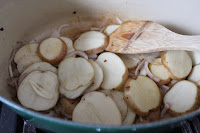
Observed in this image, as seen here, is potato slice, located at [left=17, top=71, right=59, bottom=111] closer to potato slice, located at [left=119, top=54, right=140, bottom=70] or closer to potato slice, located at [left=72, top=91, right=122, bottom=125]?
potato slice, located at [left=72, top=91, right=122, bottom=125]

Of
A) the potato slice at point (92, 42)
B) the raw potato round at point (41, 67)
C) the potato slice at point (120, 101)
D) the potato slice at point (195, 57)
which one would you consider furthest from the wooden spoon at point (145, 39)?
the raw potato round at point (41, 67)

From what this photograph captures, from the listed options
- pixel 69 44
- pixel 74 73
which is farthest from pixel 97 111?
pixel 69 44

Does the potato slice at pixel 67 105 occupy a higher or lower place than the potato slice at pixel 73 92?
lower

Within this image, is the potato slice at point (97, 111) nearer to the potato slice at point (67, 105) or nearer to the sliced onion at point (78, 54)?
the potato slice at point (67, 105)

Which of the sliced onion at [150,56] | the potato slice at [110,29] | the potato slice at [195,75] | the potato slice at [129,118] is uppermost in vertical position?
the potato slice at [110,29]

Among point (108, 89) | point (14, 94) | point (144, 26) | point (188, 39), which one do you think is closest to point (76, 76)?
point (108, 89)

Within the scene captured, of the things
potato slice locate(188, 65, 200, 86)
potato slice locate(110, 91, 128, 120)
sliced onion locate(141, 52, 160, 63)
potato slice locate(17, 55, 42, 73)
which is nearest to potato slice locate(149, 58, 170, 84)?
sliced onion locate(141, 52, 160, 63)
